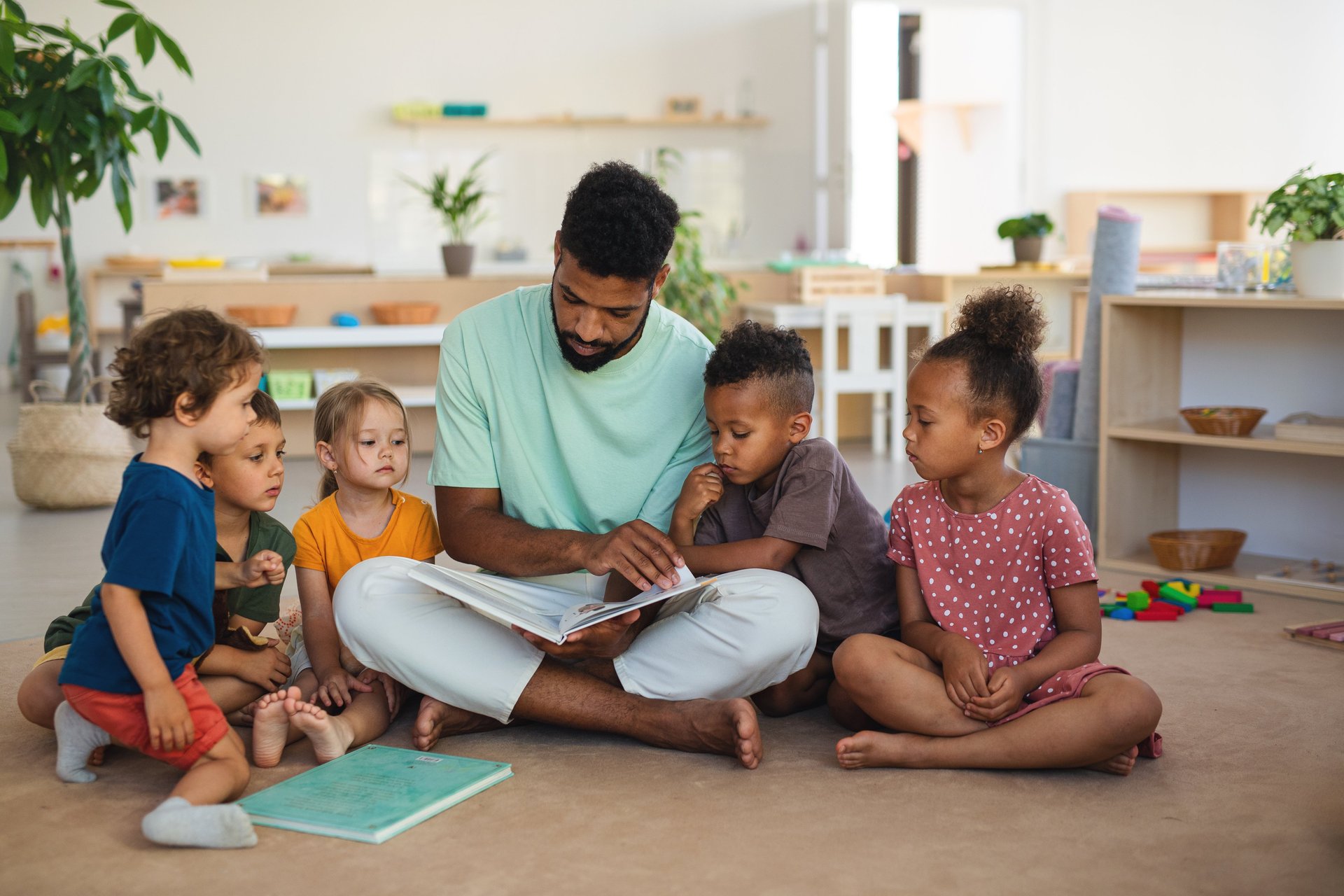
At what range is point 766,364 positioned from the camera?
1.93 metres

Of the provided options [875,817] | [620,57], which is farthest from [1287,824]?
[620,57]

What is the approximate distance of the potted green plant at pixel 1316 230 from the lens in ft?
9.59

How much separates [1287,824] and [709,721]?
0.77 meters

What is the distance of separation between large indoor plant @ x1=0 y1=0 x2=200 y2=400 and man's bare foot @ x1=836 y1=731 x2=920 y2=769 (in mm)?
2798

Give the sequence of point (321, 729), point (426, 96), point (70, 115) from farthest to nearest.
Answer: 1. point (426, 96)
2. point (70, 115)
3. point (321, 729)

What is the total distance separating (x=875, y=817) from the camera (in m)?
1.60

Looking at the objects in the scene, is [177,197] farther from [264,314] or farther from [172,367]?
[172,367]

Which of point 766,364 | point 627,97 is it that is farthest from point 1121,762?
point 627,97

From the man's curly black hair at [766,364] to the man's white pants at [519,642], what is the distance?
292 millimetres

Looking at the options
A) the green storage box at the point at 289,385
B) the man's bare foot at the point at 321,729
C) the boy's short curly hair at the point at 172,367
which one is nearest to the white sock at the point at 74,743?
the man's bare foot at the point at 321,729

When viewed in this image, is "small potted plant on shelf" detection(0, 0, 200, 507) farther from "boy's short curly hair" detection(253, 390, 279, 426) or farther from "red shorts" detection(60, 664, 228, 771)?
"red shorts" detection(60, 664, 228, 771)

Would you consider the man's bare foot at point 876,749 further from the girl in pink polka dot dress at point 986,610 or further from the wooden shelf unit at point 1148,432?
the wooden shelf unit at point 1148,432

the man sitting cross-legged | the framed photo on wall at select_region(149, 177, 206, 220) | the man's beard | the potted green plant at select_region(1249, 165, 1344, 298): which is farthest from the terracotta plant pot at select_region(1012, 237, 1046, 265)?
the framed photo on wall at select_region(149, 177, 206, 220)

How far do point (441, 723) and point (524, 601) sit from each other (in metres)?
0.22
